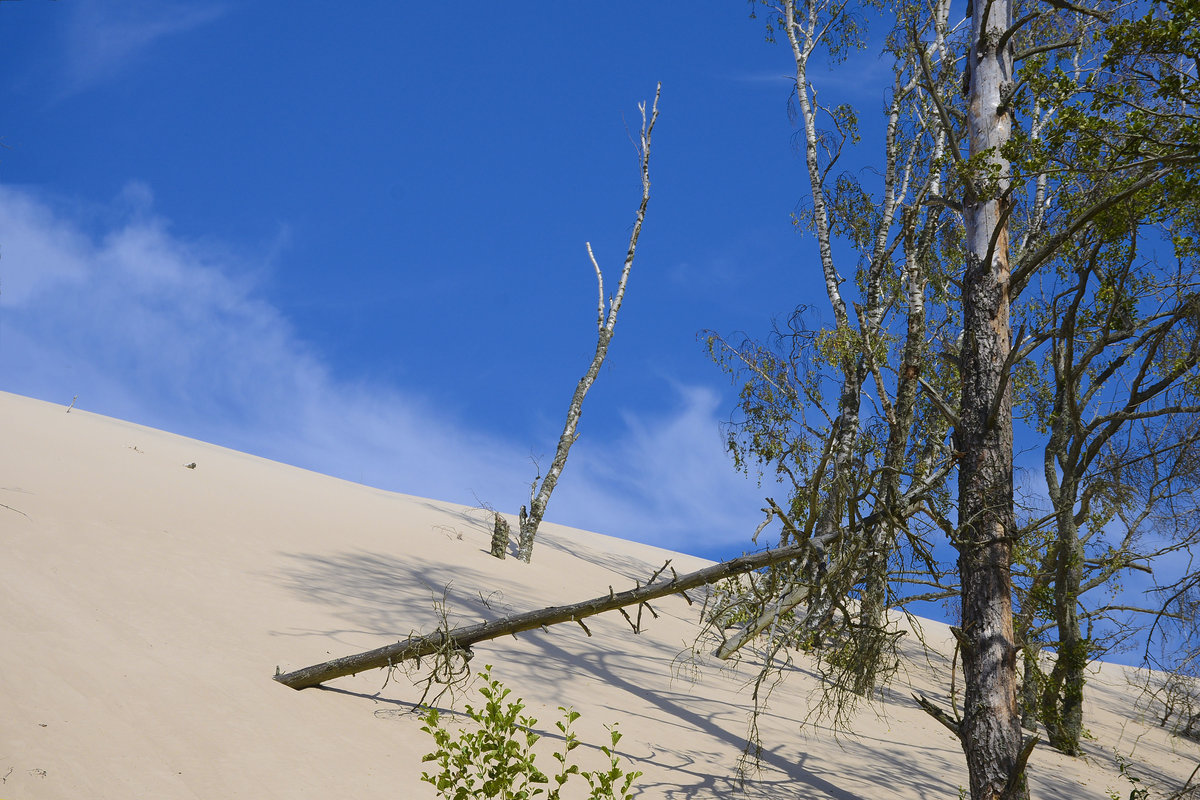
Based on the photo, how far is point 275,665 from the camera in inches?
251

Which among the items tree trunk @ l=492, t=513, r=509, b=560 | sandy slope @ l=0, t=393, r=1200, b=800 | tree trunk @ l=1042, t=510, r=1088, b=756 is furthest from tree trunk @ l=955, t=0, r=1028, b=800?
tree trunk @ l=492, t=513, r=509, b=560

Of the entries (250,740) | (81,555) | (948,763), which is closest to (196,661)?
(250,740)

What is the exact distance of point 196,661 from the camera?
593cm

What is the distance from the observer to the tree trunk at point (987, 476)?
5184 mm

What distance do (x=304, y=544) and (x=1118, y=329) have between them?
10.7 meters

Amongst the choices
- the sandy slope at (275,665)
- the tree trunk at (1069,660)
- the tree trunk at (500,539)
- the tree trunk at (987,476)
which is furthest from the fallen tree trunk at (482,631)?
the tree trunk at (500,539)

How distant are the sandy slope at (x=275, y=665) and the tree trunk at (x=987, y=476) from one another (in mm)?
2063

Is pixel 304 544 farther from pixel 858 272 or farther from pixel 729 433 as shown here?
pixel 858 272

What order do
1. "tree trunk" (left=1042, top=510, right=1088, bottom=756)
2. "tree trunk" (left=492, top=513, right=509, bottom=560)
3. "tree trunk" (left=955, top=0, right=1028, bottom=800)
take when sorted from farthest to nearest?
"tree trunk" (left=492, top=513, right=509, bottom=560), "tree trunk" (left=1042, top=510, right=1088, bottom=756), "tree trunk" (left=955, top=0, right=1028, bottom=800)

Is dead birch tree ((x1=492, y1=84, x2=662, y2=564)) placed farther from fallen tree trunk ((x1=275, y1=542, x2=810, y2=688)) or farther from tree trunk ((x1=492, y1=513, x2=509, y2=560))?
fallen tree trunk ((x1=275, y1=542, x2=810, y2=688))

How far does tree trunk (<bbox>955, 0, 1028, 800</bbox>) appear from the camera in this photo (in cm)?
518

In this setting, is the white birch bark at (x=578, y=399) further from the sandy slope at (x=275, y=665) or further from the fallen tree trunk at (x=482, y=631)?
→ the fallen tree trunk at (x=482, y=631)

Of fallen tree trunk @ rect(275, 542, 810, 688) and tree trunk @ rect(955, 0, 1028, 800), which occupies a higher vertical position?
tree trunk @ rect(955, 0, 1028, 800)

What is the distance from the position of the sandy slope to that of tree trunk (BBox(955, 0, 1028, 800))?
2.06 m
